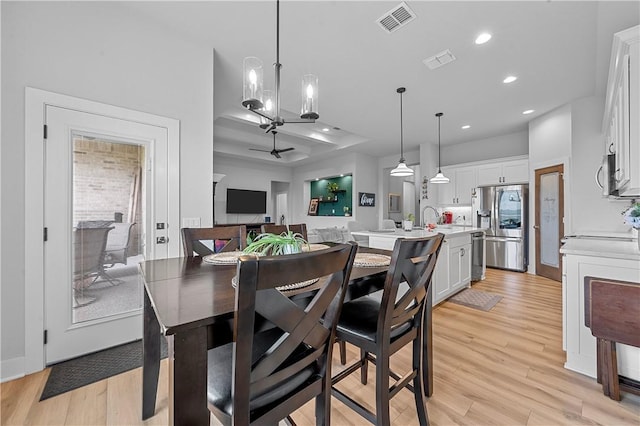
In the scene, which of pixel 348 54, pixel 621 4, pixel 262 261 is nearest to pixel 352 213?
pixel 348 54

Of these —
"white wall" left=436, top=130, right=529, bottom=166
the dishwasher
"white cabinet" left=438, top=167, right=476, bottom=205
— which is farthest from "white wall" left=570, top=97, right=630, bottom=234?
"white cabinet" left=438, top=167, right=476, bottom=205

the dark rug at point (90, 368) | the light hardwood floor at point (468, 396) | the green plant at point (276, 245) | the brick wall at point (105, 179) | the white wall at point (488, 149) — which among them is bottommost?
the light hardwood floor at point (468, 396)

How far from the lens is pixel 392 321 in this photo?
1214mm

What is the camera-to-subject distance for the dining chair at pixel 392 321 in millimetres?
1144

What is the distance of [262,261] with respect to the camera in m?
0.69

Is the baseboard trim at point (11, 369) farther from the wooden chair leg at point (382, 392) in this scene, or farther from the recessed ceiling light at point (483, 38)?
the recessed ceiling light at point (483, 38)

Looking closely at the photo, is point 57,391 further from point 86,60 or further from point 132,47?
point 132,47

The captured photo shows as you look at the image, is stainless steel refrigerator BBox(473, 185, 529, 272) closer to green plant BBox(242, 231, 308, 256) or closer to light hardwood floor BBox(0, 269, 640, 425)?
light hardwood floor BBox(0, 269, 640, 425)

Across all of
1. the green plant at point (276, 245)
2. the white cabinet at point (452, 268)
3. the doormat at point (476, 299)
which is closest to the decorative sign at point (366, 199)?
the white cabinet at point (452, 268)

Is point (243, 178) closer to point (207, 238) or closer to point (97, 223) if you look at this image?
point (97, 223)

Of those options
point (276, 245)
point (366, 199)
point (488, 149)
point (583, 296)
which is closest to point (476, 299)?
point (583, 296)

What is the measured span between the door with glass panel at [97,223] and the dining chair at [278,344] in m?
1.85

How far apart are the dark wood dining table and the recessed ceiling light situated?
2725 millimetres

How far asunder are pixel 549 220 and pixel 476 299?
2502 mm
